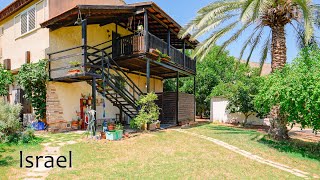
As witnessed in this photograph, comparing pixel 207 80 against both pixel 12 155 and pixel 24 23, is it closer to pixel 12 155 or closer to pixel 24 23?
pixel 24 23

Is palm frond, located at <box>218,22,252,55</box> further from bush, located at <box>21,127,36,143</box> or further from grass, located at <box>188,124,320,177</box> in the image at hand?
bush, located at <box>21,127,36,143</box>

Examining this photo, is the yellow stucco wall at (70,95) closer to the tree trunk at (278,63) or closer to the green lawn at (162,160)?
the green lawn at (162,160)

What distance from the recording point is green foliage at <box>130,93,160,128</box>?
1228cm

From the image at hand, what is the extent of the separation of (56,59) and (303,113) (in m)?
11.0

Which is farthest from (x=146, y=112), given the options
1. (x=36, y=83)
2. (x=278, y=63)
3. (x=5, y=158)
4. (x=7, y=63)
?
(x=7, y=63)

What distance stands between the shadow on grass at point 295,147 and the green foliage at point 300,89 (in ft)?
3.69

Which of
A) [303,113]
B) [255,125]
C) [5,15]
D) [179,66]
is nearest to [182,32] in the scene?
[179,66]

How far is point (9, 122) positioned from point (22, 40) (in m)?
7.58

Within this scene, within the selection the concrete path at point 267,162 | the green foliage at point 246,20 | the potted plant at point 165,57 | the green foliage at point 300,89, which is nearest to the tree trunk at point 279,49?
the green foliage at point 246,20

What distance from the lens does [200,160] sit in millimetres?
7871

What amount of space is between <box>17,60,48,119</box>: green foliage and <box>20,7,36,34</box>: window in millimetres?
2942

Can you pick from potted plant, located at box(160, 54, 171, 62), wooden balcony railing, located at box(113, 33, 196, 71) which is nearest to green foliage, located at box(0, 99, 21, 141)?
wooden balcony railing, located at box(113, 33, 196, 71)

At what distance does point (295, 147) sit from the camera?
1088 centimetres

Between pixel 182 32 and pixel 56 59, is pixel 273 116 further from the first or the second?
pixel 56 59
